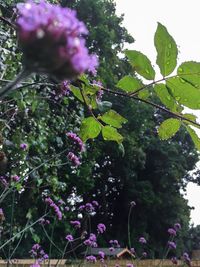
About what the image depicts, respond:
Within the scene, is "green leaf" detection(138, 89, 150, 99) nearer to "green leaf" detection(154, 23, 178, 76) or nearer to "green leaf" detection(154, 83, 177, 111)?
"green leaf" detection(154, 83, 177, 111)

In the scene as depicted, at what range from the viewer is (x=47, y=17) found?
395mm

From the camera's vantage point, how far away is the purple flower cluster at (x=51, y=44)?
1.18ft

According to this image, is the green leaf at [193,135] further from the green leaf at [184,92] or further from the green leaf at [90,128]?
the green leaf at [90,128]

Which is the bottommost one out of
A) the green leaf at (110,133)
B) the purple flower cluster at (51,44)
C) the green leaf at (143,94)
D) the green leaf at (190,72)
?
the purple flower cluster at (51,44)

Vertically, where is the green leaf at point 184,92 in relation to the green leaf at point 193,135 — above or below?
above

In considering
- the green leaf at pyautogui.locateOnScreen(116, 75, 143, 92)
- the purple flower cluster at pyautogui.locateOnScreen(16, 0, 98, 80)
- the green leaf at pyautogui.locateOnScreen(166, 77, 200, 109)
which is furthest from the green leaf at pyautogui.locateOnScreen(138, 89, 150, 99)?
the purple flower cluster at pyautogui.locateOnScreen(16, 0, 98, 80)

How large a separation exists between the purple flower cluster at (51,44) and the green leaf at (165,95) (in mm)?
662

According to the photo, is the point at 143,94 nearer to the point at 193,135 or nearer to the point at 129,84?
the point at 129,84

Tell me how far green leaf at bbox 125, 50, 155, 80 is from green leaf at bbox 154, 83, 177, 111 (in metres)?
0.04

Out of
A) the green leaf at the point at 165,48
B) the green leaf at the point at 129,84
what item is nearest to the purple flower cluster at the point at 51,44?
the green leaf at the point at 165,48

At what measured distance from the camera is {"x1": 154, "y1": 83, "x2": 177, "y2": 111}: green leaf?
1.05 m

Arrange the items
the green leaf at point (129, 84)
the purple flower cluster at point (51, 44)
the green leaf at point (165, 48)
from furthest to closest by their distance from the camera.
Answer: the green leaf at point (129, 84)
the green leaf at point (165, 48)
the purple flower cluster at point (51, 44)

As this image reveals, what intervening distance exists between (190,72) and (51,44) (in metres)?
0.68

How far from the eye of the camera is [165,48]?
0.96m
